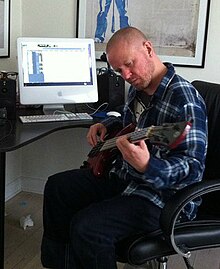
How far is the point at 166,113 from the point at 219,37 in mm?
1111

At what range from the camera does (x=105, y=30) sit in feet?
8.72

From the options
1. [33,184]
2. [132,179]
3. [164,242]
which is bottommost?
[33,184]

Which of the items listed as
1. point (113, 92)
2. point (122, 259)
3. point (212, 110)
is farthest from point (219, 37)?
point (122, 259)

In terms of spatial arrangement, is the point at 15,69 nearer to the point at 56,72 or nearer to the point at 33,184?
the point at 56,72

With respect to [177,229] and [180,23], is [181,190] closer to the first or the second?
[177,229]

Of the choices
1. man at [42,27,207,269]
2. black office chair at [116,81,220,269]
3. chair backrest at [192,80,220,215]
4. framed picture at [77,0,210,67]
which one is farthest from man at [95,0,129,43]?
black office chair at [116,81,220,269]

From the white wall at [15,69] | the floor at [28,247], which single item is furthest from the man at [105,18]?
the floor at [28,247]

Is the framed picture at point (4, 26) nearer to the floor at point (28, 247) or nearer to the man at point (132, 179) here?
the floor at point (28, 247)

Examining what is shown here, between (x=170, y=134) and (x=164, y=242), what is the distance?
1.33 feet

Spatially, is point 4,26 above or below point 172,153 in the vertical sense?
above

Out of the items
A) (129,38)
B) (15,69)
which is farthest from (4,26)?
(129,38)

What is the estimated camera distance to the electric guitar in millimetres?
1256

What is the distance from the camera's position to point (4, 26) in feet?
8.58

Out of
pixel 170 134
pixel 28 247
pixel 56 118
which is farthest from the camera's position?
pixel 28 247
